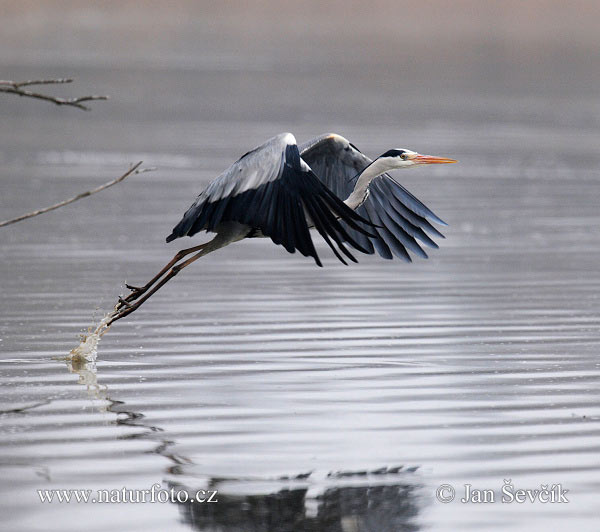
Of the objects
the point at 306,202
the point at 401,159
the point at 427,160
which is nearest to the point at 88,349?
the point at 306,202

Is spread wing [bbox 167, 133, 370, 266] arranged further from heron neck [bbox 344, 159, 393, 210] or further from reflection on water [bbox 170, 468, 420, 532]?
reflection on water [bbox 170, 468, 420, 532]

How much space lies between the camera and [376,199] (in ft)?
38.8

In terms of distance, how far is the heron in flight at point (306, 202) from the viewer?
9727mm

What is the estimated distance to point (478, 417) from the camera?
8.92 meters

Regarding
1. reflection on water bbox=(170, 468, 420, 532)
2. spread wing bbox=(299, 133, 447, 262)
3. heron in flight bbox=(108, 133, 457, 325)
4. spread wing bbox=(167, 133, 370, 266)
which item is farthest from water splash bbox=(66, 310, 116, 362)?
reflection on water bbox=(170, 468, 420, 532)

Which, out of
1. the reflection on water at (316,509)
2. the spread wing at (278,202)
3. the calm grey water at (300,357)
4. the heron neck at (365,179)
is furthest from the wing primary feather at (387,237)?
the reflection on water at (316,509)

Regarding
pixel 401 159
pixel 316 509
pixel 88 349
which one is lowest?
pixel 88 349

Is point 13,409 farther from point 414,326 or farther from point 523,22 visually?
point 523,22

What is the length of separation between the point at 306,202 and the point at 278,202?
209 millimetres

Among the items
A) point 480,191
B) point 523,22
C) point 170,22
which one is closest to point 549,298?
point 480,191

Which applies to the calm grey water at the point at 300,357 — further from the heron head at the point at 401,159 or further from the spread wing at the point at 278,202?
the heron head at the point at 401,159

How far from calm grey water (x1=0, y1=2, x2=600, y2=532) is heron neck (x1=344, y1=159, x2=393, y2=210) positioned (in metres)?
1.04

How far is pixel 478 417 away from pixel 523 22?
131 m

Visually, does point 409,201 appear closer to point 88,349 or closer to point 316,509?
point 88,349
